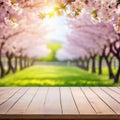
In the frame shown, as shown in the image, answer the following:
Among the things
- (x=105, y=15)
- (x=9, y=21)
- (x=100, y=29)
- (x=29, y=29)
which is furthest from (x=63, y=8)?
(x=29, y=29)

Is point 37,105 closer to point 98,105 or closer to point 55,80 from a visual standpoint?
point 98,105

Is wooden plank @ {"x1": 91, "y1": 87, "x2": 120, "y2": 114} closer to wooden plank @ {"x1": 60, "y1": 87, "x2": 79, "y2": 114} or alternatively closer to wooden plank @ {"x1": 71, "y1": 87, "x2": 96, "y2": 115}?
wooden plank @ {"x1": 71, "y1": 87, "x2": 96, "y2": 115}

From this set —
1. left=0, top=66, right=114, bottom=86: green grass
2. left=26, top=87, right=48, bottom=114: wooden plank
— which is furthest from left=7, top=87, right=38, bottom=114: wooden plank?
left=0, top=66, right=114, bottom=86: green grass

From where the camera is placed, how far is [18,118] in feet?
24.0

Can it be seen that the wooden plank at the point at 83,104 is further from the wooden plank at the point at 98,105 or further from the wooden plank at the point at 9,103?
the wooden plank at the point at 9,103

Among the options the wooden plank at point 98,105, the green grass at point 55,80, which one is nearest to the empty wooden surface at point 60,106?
the wooden plank at point 98,105

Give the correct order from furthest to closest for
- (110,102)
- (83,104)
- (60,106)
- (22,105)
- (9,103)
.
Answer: (110,102), (9,103), (83,104), (22,105), (60,106)

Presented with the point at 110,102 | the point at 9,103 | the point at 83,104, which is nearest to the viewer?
the point at 83,104

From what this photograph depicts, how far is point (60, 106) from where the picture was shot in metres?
8.51

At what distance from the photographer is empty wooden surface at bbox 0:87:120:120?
734 cm

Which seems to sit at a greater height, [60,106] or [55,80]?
[60,106]

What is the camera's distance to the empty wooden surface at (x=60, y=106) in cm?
734

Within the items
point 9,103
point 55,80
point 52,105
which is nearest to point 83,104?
point 52,105

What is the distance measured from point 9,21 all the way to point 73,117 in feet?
10.3
